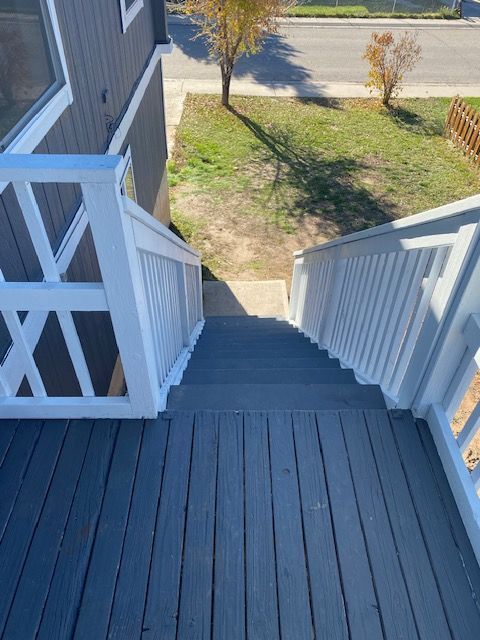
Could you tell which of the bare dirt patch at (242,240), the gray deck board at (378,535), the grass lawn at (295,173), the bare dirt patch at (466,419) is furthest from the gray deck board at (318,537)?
the grass lawn at (295,173)

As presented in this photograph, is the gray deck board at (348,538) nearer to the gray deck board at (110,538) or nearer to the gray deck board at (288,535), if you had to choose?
the gray deck board at (288,535)

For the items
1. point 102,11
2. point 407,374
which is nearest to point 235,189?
point 102,11

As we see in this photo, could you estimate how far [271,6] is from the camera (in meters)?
9.59

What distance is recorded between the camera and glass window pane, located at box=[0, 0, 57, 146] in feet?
7.90

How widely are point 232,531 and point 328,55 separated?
1607 cm

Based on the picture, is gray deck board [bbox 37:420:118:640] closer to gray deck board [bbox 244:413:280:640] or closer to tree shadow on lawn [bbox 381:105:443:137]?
gray deck board [bbox 244:413:280:640]

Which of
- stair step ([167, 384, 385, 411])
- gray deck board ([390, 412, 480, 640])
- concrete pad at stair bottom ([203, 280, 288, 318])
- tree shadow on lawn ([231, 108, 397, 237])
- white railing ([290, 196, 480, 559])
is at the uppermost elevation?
white railing ([290, 196, 480, 559])

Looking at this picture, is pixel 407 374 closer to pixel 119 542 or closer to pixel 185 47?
pixel 119 542

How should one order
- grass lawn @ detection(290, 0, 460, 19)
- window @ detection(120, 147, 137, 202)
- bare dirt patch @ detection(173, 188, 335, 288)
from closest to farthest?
window @ detection(120, 147, 137, 202) < bare dirt patch @ detection(173, 188, 335, 288) < grass lawn @ detection(290, 0, 460, 19)

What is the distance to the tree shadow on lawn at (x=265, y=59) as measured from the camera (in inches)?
531

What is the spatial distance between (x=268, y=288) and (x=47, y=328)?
484 centimetres

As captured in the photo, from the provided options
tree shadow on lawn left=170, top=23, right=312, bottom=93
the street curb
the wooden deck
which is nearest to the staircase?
the wooden deck

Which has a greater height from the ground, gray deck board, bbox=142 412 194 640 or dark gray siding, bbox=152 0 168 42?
dark gray siding, bbox=152 0 168 42

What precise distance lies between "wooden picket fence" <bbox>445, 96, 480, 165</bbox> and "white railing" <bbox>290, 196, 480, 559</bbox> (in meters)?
8.47
